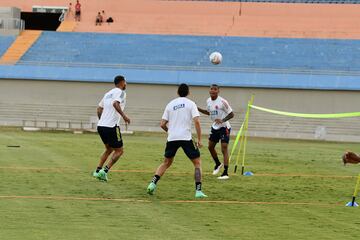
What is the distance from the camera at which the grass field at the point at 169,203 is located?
979 centimetres

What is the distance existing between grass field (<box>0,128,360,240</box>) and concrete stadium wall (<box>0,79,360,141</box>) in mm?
22211

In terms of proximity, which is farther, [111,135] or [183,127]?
[111,135]

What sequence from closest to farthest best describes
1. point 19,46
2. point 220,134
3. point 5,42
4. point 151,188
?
point 151,188 → point 220,134 → point 19,46 → point 5,42

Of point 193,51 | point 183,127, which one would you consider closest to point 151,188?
point 183,127

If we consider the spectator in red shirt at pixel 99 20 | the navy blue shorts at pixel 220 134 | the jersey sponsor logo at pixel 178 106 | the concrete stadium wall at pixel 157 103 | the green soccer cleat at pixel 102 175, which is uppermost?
the spectator in red shirt at pixel 99 20

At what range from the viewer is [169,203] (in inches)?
487

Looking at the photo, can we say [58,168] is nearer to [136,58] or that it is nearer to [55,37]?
[136,58]

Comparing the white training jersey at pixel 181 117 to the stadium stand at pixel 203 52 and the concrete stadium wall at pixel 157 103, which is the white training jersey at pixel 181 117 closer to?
the concrete stadium wall at pixel 157 103

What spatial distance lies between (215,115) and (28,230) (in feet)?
26.7

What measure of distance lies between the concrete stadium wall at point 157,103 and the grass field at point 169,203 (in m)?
22.2

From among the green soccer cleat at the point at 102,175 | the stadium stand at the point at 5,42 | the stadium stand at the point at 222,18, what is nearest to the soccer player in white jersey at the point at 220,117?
the green soccer cleat at the point at 102,175

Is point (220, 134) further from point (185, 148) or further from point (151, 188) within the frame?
point (151, 188)

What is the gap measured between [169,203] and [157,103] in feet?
107

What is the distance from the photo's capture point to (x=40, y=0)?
2258 inches
